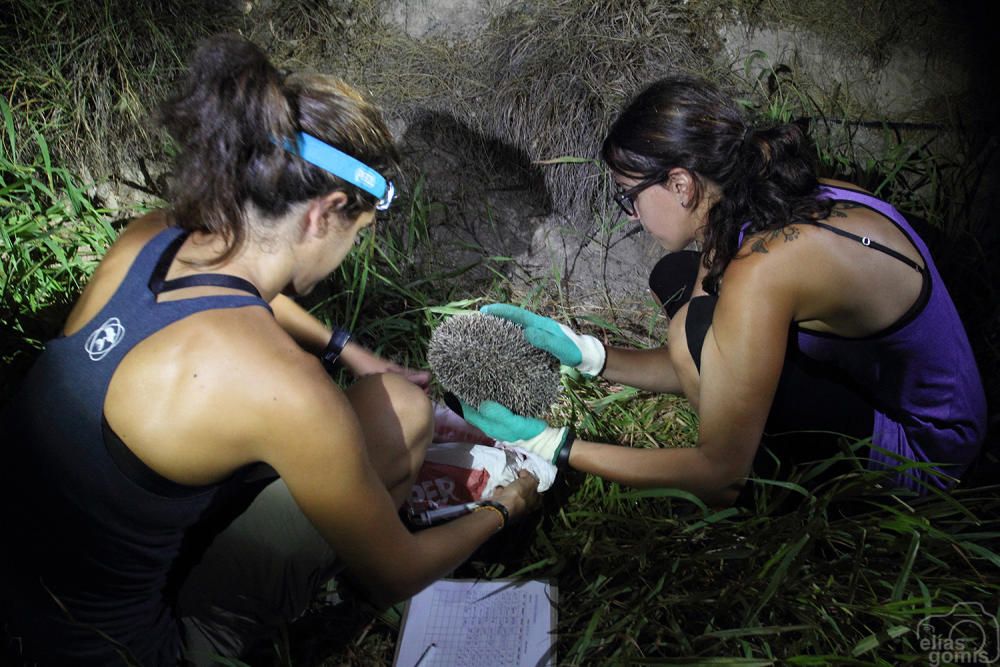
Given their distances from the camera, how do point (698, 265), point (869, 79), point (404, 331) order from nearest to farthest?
point (698, 265), point (404, 331), point (869, 79)

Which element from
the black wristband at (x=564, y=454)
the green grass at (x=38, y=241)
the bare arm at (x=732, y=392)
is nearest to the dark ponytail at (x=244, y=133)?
the bare arm at (x=732, y=392)

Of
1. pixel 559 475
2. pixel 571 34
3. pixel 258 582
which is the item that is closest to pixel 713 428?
pixel 559 475

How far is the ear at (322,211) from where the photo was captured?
4.74ft

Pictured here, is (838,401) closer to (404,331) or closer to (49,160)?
(404,331)

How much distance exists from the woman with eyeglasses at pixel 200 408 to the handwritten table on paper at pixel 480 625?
26 centimetres

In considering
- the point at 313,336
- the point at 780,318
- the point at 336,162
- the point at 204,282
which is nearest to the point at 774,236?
the point at 780,318

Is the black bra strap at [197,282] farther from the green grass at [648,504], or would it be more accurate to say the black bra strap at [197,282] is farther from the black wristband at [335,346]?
the green grass at [648,504]

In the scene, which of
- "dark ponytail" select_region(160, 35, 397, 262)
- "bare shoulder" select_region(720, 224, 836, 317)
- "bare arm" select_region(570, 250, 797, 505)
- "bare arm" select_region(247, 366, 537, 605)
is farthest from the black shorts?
"dark ponytail" select_region(160, 35, 397, 262)

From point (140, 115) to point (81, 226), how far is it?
0.63 meters

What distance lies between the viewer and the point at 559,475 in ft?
7.59

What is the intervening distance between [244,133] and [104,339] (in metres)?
0.49

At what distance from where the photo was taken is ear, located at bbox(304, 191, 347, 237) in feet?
4.74

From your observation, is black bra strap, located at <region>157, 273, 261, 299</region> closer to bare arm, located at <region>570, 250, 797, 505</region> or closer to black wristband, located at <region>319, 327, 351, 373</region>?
black wristband, located at <region>319, 327, 351, 373</region>

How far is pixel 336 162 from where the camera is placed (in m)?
1.41
